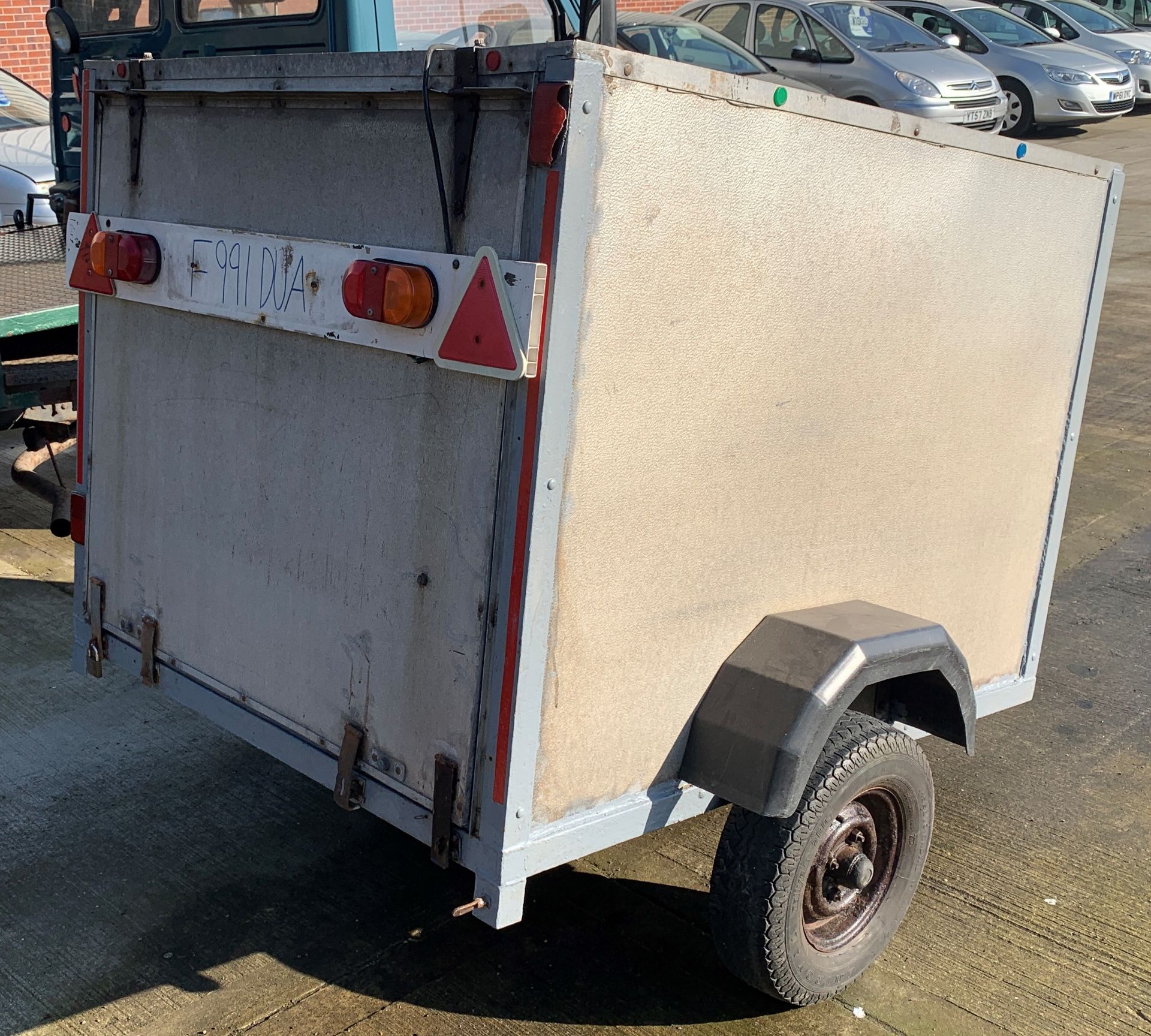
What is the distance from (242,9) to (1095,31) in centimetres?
1910

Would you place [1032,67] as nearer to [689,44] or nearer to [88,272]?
[689,44]

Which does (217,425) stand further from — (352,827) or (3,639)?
(3,639)

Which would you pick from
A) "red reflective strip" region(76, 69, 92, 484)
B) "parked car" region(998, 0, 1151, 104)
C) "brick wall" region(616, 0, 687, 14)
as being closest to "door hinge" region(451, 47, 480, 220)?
"red reflective strip" region(76, 69, 92, 484)

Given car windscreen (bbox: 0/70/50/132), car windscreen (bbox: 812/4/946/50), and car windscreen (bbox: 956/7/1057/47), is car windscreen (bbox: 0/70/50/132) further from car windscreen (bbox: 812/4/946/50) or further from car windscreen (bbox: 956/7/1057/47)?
car windscreen (bbox: 956/7/1057/47)

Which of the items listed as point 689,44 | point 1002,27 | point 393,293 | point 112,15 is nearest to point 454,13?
point 112,15

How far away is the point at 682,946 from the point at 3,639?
314cm

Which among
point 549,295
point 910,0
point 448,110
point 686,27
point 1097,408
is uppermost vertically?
point 910,0

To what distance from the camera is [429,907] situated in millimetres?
3391

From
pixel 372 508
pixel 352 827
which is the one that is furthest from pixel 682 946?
pixel 372 508

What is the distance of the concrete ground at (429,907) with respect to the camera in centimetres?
300

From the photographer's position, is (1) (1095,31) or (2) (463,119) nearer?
(2) (463,119)

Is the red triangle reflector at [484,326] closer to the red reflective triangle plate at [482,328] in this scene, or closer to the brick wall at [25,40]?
the red reflective triangle plate at [482,328]

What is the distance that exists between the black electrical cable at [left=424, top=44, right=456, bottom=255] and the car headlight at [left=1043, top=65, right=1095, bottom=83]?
16.2 m

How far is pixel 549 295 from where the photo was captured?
2.17 metres
